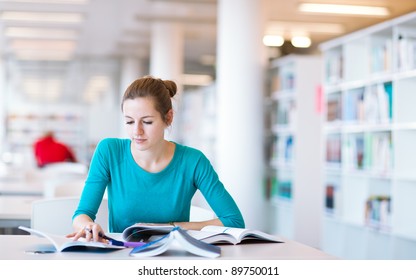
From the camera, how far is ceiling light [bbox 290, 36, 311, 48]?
12.3 meters

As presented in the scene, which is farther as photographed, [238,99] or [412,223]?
[238,99]

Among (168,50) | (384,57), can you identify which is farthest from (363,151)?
(168,50)

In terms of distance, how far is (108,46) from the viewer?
44.5ft

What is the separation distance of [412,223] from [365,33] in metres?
1.58

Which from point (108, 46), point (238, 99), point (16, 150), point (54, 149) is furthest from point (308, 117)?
point (16, 150)

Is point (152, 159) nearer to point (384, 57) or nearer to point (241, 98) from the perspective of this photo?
point (384, 57)

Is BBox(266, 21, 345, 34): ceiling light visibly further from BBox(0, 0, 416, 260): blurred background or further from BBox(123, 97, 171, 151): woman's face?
Result: BBox(123, 97, 171, 151): woman's face

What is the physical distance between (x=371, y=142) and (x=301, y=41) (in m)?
7.34

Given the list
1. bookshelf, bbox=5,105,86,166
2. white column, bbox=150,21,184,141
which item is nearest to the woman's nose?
white column, bbox=150,21,184,141

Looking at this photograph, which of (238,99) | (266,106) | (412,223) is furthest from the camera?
(266,106)

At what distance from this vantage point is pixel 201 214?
2.94m

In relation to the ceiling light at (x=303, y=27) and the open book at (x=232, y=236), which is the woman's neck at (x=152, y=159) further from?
the ceiling light at (x=303, y=27)

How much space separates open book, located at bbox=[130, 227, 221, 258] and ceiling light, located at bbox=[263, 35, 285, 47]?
408 inches

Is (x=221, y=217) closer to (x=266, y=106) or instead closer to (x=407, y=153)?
(x=407, y=153)
